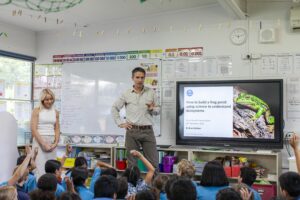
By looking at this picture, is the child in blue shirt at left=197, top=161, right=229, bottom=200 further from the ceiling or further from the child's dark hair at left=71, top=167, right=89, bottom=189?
the ceiling

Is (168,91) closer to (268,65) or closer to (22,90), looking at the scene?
(268,65)

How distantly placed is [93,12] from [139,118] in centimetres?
175

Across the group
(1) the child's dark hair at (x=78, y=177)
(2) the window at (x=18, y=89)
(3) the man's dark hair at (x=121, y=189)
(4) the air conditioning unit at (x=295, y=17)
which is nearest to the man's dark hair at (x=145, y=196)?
(3) the man's dark hair at (x=121, y=189)

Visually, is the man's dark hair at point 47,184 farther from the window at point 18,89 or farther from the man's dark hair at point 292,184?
the window at point 18,89

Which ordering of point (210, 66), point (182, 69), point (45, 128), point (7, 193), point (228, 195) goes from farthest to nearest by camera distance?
point (182, 69) → point (210, 66) → point (45, 128) → point (7, 193) → point (228, 195)

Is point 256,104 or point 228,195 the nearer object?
point 228,195

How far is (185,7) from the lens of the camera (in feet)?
17.3

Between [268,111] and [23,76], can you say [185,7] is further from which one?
[23,76]

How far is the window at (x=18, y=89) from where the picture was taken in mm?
5938

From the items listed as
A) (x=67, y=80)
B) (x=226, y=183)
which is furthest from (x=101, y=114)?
(x=226, y=183)

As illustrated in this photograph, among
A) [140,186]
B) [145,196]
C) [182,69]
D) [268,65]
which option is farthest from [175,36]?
[145,196]

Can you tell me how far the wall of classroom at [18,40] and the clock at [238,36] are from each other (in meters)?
3.25

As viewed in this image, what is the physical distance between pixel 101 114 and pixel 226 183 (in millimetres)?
3252

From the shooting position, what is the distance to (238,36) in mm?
5020
